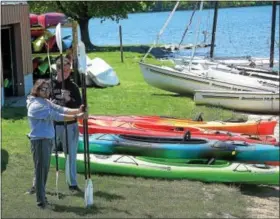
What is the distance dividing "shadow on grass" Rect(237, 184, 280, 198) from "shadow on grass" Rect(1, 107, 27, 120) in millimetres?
5755

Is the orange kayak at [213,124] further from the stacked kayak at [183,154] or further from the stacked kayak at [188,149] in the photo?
the stacked kayak at [188,149]

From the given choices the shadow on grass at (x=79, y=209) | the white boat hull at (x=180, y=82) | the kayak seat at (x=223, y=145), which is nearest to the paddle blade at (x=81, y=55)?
the shadow on grass at (x=79, y=209)

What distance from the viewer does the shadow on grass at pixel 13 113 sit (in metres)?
11.9

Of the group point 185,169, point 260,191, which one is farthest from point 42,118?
point 260,191

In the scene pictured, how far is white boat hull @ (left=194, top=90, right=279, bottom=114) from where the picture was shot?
15.0m

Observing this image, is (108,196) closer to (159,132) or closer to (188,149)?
(188,149)

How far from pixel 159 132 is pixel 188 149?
1.07m

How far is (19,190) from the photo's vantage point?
7.15 metres

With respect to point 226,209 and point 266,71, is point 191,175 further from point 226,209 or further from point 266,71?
point 266,71

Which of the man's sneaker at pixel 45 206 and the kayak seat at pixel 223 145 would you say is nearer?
the man's sneaker at pixel 45 206

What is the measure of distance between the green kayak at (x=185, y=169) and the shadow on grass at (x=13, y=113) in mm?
3978

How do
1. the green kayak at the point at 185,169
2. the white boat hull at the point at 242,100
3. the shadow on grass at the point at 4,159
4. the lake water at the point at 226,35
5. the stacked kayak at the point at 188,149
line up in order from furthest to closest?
the lake water at the point at 226,35
the white boat hull at the point at 242,100
the stacked kayak at the point at 188,149
the shadow on grass at the point at 4,159
the green kayak at the point at 185,169

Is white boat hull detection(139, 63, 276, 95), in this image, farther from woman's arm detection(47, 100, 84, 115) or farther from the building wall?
woman's arm detection(47, 100, 84, 115)

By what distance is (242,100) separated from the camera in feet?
49.9
